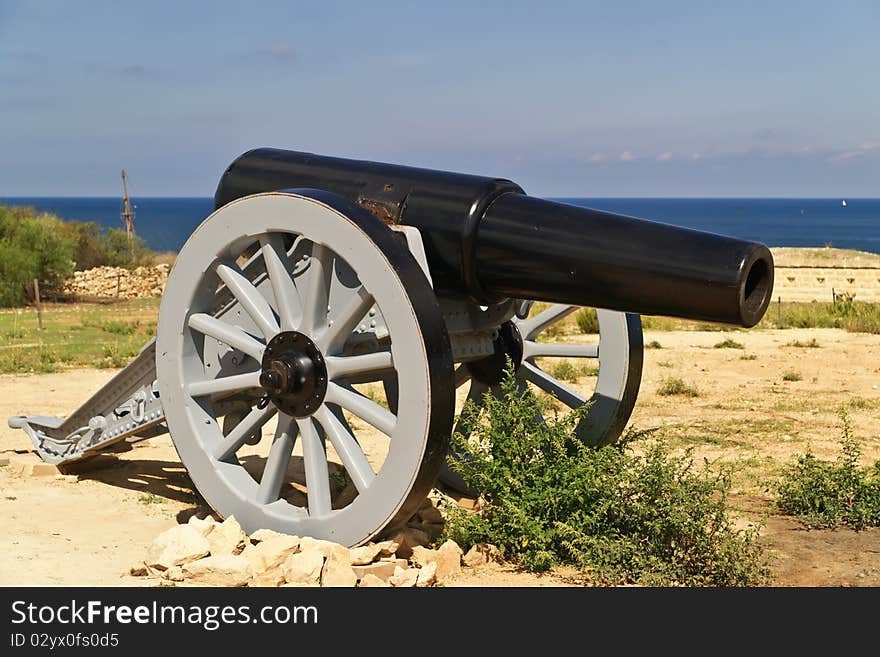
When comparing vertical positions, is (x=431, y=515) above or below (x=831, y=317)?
below

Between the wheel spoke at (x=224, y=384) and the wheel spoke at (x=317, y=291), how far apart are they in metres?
0.43

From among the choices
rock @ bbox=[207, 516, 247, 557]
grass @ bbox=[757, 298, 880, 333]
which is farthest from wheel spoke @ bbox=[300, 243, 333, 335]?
grass @ bbox=[757, 298, 880, 333]

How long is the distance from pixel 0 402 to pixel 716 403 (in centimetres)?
717

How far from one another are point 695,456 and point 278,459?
421cm

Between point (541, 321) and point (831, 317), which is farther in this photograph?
point (831, 317)

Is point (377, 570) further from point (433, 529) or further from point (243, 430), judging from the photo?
point (243, 430)

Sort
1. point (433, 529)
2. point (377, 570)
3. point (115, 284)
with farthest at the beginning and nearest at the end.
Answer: point (115, 284), point (433, 529), point (377, 570)

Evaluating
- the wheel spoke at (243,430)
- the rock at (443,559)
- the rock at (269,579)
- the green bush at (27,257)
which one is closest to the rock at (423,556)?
the rock at (443,559)

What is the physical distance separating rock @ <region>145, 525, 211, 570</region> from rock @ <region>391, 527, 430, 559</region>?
95 centimetres

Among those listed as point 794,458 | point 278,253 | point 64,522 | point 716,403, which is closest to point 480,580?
point 278,253

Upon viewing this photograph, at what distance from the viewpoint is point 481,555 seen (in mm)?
5699

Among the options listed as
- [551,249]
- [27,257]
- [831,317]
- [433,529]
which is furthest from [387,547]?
[27,257]

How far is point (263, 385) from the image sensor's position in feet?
18.2

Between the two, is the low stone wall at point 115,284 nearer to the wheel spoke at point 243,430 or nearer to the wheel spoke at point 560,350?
the wheel spoke at point 560,350
